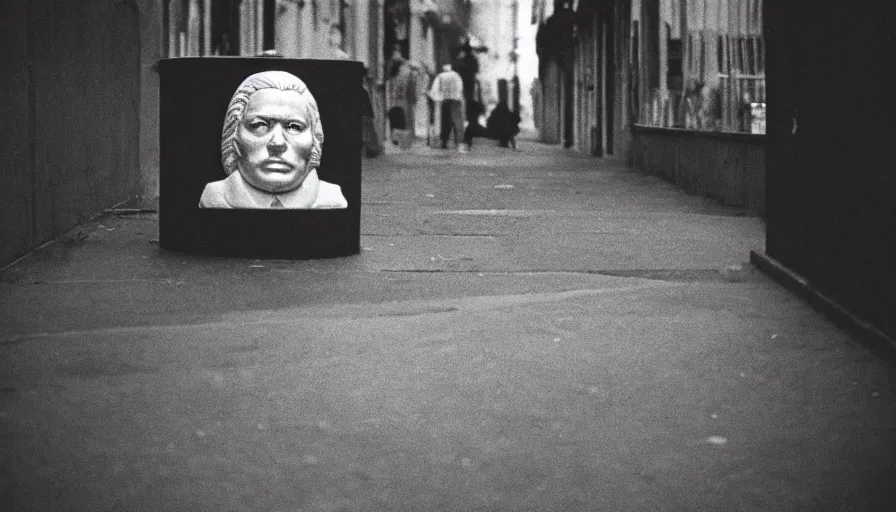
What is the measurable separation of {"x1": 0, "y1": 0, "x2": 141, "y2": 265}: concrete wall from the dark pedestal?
2.00 ft

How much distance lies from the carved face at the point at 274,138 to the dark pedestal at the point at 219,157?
17 centimetres

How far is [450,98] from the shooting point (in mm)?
28891

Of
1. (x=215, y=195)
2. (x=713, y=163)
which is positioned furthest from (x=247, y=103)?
(x=713, y=163)

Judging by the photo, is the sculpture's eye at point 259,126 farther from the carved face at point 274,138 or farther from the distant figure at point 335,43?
the distant figure at point 335,43

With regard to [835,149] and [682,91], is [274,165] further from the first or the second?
[682,91]

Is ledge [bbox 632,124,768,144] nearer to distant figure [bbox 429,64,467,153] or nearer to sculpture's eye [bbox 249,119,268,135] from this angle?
sculpture's eye [bbox 249,119,268,135]

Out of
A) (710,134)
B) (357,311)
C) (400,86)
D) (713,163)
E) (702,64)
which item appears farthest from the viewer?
(400,86)

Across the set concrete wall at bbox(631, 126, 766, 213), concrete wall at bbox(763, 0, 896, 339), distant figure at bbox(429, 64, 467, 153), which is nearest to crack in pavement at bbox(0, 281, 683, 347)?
concrete wall at bbox(763, 0, 896, 339)

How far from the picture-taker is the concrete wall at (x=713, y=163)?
38.5 ft

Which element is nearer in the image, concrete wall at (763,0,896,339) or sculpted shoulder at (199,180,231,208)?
concrete wall at (763,0,896,339)

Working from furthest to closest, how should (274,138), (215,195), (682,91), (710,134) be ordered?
(682,91) → (710,134) → (215,195) → (274,138)

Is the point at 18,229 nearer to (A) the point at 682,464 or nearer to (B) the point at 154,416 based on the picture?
(B) the point at 154,416

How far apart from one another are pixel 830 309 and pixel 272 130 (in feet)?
8.97

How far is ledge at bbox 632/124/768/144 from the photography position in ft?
38.3
